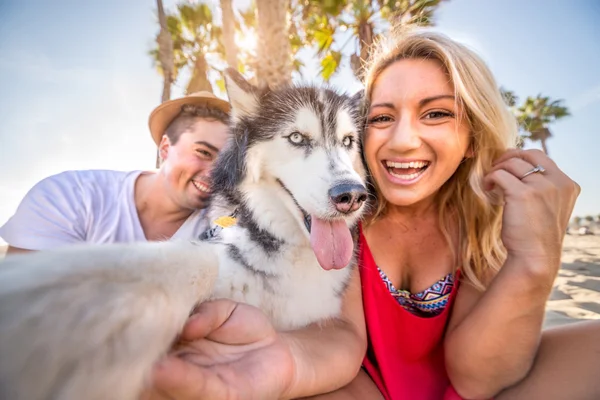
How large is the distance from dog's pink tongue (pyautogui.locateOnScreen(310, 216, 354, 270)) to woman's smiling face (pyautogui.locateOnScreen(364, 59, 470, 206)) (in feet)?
1.63

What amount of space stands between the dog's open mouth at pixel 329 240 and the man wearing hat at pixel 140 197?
3.34 ft

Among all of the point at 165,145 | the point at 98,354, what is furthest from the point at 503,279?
the point at 165,145

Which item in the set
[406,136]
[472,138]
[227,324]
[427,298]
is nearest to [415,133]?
[406,136]

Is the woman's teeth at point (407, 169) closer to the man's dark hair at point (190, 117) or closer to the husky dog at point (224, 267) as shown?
the husky dog at point (224, 267)

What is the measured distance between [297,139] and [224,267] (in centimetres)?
80

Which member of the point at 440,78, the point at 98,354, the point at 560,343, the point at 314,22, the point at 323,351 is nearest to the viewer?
the point at 98,354

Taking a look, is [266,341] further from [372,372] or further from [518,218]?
[518,218]

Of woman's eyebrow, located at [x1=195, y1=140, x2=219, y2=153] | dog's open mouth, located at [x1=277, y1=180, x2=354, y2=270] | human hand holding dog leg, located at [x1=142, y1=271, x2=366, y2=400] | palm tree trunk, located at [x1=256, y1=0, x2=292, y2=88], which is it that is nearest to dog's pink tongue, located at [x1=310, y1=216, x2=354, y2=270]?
dog's open mouth, located at [x1=277, y1=180, x2=354, y2=270]

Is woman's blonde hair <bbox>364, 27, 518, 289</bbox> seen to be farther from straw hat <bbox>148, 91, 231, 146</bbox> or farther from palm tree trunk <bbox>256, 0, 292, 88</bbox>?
palm tree trunk <bbox>256, 0, 292, 88</bbox>

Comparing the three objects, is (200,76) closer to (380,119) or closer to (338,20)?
(338,20)

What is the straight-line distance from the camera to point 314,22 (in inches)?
529

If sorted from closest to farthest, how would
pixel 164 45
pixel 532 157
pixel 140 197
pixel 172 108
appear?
pixel 532 157 < pixel 140 197 < pixel 172 108 < pixel 164 45

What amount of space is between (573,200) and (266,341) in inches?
70.0

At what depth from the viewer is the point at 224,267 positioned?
5.53 feet
